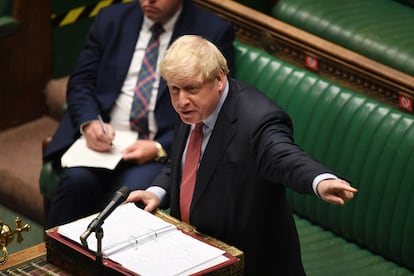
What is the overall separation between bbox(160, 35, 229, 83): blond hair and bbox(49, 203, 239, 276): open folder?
48 cm

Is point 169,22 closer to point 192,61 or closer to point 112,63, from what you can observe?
point 112,63

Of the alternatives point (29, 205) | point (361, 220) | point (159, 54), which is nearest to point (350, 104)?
point (361, 220)

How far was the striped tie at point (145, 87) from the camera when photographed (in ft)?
15.5

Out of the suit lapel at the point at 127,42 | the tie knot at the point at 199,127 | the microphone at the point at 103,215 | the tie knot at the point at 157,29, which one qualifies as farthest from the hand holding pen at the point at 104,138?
the microphone at the point at 103,215

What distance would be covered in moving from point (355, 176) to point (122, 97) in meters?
1.16

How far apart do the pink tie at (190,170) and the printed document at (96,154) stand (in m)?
0.90

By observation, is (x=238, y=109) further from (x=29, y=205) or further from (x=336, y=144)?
(x=29, y=205)

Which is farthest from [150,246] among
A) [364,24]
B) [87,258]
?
[364,24]

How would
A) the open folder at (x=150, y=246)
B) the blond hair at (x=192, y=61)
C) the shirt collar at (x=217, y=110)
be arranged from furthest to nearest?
the shirt collar at (x=217, y=110), the blond hair at (x=192, y=61), the open folder at (x=150, y=246)

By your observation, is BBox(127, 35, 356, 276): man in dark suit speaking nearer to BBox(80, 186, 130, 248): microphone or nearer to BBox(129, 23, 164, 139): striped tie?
BBox(80, 186, 130, 248): microphone

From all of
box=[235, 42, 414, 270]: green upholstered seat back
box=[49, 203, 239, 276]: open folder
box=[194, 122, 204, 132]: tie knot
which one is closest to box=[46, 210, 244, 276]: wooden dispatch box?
box=[49, 203, 239, 276]: open folder

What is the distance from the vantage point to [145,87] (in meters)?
4.73

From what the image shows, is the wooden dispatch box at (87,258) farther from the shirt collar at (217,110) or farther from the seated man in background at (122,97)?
the seated man in background at (122,97)

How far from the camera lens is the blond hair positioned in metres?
3.40
